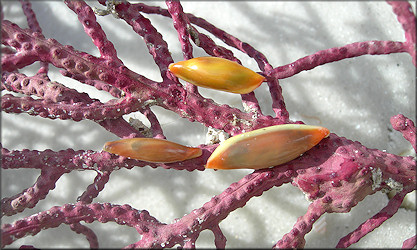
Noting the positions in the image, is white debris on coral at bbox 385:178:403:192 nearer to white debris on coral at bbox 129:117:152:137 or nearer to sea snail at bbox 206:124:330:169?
sea snail at bbox 206:124:330:169

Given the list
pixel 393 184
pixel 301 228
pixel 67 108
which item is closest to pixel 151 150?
pixel 67 108

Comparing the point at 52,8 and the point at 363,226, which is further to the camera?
the point at 52,8

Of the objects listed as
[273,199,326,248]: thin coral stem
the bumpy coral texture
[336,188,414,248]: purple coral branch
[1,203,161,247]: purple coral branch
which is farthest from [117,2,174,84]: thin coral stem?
[336,188,414,248]: purple coral branch

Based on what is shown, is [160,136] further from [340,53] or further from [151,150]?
[340,53]

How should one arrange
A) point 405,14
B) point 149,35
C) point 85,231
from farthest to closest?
point 85,231
point 149,35
point 405,14

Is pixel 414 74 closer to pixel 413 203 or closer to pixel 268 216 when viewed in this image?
pixel 413 203

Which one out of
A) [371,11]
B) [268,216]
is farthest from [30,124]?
[371,11]

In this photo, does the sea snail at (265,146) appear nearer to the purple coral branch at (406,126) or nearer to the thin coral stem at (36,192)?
the purple coral branch at (406,126)

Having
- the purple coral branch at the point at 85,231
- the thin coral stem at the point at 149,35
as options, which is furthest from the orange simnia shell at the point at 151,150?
the purple coral branch at the point at 85,231
